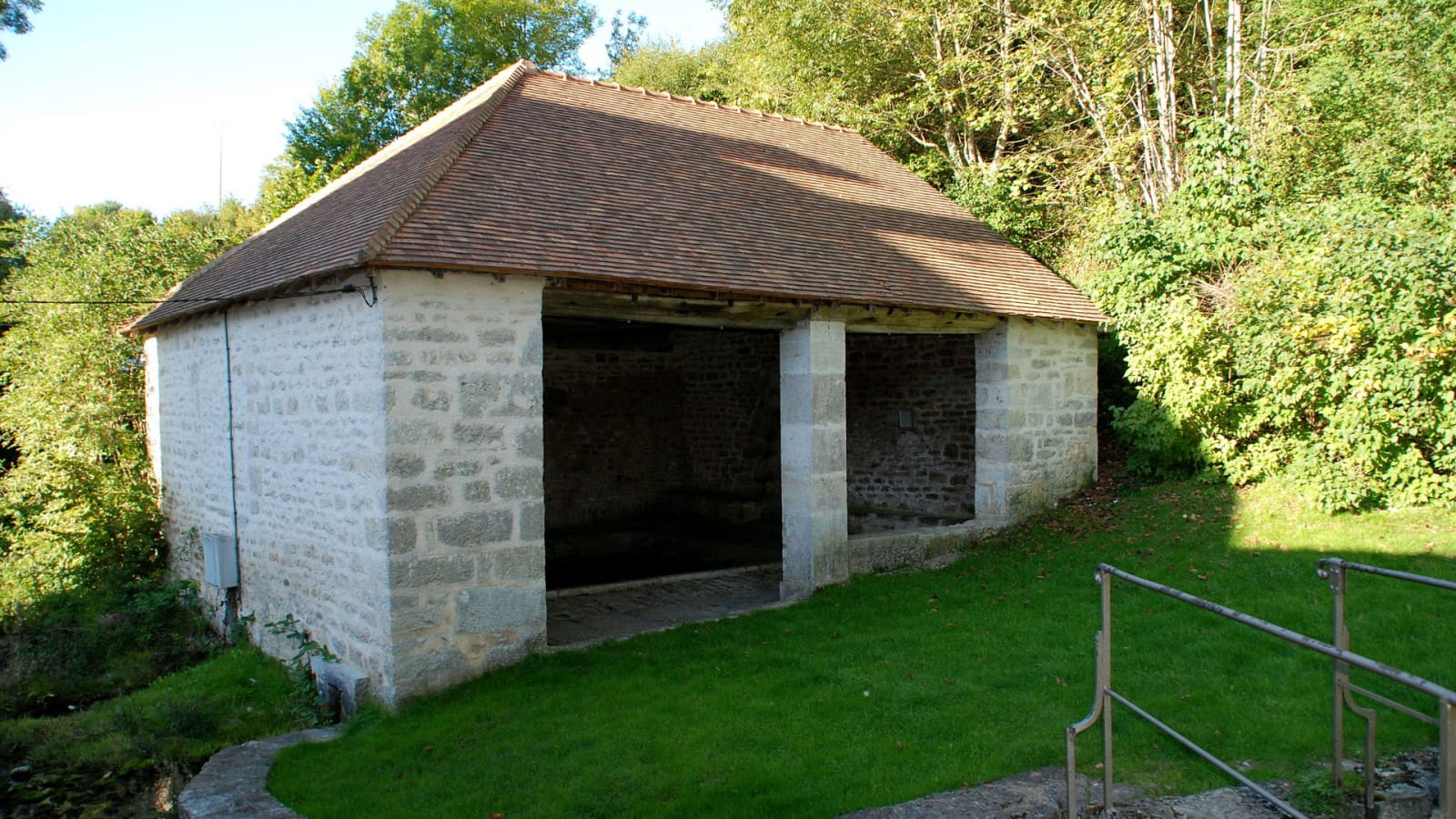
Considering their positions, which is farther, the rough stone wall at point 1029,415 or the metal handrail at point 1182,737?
the rough stone wall at point 1029,415

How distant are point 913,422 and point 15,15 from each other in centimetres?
1083

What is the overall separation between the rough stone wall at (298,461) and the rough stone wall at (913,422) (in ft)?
20.7

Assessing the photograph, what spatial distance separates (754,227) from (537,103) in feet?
8.41

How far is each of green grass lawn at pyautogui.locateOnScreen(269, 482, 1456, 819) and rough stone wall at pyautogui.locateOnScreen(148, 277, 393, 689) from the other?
103 cm

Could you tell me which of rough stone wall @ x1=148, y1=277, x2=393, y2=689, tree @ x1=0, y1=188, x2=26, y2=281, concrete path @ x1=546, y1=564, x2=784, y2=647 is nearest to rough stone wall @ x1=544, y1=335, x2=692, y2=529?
concrete path @ x1=546, y1=564, x2=784, y2=647

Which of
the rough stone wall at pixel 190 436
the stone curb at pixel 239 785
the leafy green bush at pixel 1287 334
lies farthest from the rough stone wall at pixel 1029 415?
the rough stone wall at pixel 190 436

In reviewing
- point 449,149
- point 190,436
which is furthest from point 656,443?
point 449,149

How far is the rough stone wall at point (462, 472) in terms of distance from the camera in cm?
585

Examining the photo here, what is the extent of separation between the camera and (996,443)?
948 cm

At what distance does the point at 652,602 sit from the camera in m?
8.30

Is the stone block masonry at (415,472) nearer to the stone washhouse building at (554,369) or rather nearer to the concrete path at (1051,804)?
the stone washhouse building at (554,369)

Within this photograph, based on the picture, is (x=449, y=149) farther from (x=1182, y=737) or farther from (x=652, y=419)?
(x=652, y=419)

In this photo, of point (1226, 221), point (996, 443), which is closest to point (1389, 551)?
point (996, 443)

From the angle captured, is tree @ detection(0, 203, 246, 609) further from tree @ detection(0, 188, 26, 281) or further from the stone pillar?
the stone pillar
